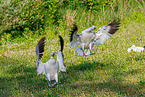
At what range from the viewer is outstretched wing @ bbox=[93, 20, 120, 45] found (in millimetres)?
6504

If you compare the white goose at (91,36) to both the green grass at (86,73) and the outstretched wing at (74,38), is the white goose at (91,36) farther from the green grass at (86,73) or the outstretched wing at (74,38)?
the green grass at (86,73)

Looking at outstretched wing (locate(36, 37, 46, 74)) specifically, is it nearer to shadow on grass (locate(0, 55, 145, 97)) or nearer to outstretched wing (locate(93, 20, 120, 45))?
shadow on grass (locate(0, 55, 145, 97))

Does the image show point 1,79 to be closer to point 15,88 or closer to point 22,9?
point 15,88

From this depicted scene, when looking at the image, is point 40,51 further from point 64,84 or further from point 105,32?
point 105,32

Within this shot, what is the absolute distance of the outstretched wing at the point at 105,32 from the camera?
6504 millimetres

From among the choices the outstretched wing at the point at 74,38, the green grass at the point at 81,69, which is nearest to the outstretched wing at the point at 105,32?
the outstretched wing at the point at 74,38

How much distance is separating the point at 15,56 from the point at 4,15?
342 cm

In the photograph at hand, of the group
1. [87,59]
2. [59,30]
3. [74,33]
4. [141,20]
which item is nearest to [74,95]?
[74,33]

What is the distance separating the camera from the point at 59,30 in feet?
39.8

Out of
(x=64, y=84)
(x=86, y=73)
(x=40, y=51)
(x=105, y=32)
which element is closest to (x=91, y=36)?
(x=105, y=32)

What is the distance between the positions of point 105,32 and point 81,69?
4.30 feet

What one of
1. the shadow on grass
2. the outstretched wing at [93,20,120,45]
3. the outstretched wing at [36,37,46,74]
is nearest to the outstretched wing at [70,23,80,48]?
the outstretched wing at [93,20,120,45]

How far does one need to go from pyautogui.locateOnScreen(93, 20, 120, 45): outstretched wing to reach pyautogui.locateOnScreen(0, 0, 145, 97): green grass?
0.76 m

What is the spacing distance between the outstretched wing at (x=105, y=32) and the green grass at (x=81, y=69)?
2.49ft
